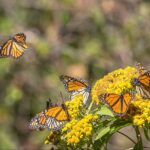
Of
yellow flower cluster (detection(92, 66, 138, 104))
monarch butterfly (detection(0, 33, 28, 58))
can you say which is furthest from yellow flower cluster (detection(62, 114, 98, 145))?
monarch butterfly (detection(0, 33, 28, 58))

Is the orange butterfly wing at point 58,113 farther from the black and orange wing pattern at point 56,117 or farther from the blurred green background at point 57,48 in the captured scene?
the blurred green background at point 57,48

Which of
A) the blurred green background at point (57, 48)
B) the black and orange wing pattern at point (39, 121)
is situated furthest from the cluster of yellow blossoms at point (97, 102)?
the blurred green background at point (57, 48)

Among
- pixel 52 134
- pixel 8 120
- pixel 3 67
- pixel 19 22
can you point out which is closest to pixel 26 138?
pixel 8 120

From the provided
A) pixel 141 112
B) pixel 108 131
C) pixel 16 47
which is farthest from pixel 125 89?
pixel 16 47

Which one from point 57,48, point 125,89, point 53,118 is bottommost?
point 53,118

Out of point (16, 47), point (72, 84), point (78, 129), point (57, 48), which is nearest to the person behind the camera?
point (78, 129)

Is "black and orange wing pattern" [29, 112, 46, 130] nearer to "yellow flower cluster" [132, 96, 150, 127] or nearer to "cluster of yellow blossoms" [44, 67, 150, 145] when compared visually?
"cluster of yellow blossoms" [44, 67, 150, 145]

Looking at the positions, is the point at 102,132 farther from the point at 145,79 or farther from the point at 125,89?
the point at 145,79
